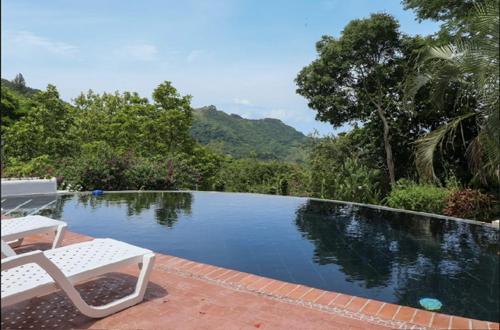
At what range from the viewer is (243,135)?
4656 cm

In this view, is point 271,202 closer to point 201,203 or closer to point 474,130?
point 201,203

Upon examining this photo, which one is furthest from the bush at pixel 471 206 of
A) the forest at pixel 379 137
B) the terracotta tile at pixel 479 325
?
the terracotta tile at pixel 479 325

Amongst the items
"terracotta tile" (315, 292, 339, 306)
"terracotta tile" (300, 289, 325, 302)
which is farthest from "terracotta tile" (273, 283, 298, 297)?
"terracotta tile" (315, 292, 339, 306)

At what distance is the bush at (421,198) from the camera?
1056 cm

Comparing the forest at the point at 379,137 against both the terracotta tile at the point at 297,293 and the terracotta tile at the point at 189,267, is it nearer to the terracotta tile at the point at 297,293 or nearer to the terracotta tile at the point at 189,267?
the terracotta tile at the point at 297,293

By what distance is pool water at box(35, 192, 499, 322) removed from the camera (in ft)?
16.9

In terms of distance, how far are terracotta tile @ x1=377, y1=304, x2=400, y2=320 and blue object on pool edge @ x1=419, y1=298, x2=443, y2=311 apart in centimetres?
65

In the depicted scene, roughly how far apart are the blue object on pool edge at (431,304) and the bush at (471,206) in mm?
6095

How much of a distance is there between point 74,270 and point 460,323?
3541 millimetres

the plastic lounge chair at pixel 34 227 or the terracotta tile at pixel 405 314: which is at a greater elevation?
the plastic lounge chair at pixel 34 227

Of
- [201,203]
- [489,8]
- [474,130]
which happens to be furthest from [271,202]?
[489,8]

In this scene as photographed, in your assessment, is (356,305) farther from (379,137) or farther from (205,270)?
(379,137)

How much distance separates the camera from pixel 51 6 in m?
1.59

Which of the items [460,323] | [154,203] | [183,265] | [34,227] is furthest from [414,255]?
[154,203]
